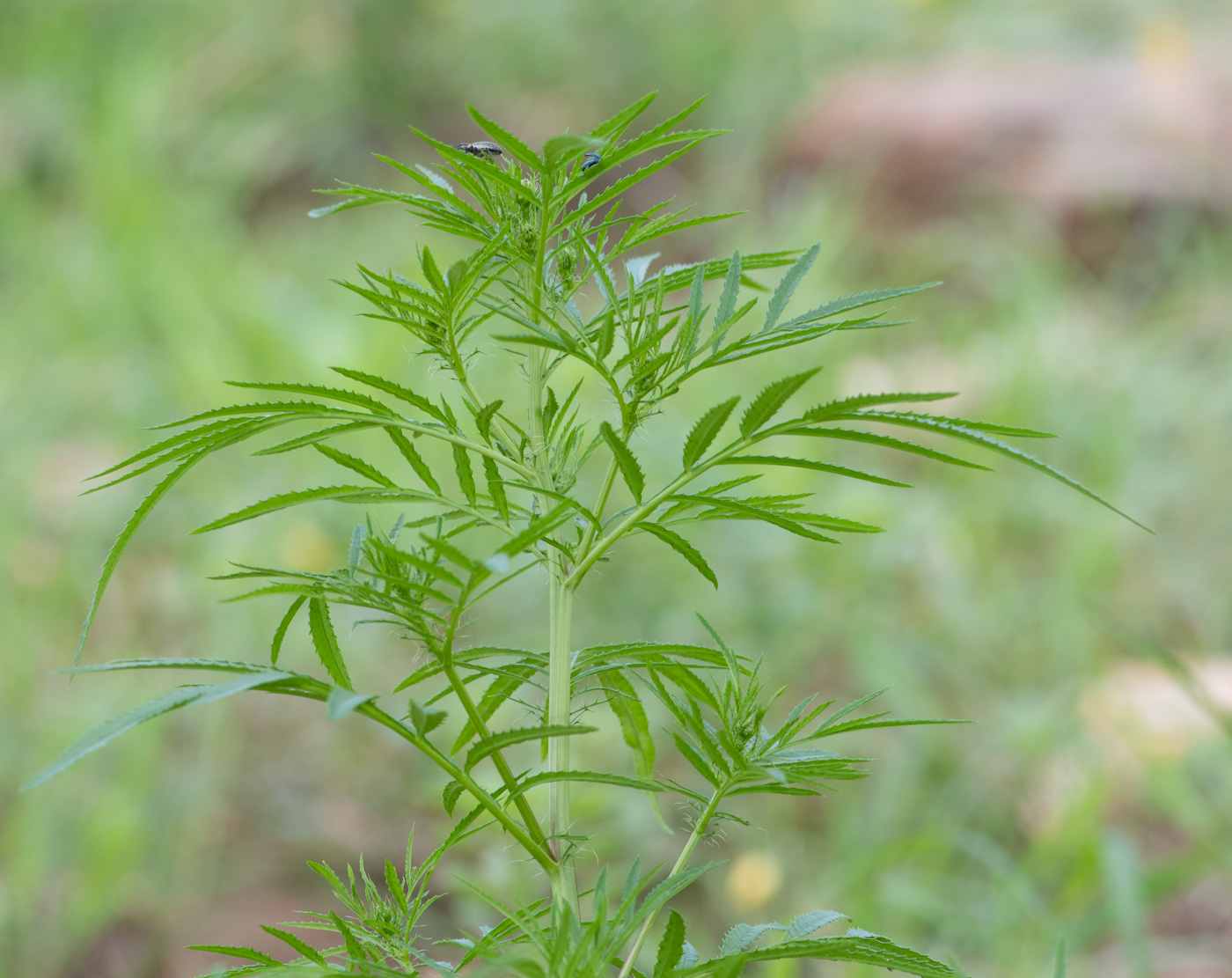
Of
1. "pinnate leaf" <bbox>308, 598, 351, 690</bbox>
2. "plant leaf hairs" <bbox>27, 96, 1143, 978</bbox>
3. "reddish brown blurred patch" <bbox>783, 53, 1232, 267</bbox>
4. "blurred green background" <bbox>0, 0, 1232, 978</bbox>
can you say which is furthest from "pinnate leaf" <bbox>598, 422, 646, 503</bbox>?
"reddish brown blurred patch" <bbox>783, 53, 1232, 267</bbox>

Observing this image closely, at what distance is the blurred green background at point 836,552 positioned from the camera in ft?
5.10

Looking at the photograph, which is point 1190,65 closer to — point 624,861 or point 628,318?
point 624,861

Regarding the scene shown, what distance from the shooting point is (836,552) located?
6.71 ft

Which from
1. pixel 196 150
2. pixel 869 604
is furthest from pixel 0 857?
pixel 196 150

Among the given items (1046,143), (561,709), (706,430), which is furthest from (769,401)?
(1046,143)

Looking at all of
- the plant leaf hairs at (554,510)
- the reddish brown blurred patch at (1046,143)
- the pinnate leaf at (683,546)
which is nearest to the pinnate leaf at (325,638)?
the plant leaf hairs at (554,510)

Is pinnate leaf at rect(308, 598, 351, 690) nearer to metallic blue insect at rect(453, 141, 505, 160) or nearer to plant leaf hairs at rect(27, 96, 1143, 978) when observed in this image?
plant leaf hairs at rect(27, 96, 1143, 978)

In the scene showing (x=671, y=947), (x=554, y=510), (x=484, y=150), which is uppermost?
(x=484, y=150)

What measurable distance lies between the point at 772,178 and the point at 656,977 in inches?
174

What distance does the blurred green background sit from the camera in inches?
61.2

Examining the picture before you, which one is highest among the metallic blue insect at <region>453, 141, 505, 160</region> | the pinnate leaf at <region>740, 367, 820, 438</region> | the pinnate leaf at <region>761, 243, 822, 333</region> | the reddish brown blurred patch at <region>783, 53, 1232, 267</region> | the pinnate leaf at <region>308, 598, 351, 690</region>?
the reddish brown blurred patch at <region>783, 53, 1232, 267</region>

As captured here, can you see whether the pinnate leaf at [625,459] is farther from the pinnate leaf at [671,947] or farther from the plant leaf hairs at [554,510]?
the pinnate leaf at [671,947]

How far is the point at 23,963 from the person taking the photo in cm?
147

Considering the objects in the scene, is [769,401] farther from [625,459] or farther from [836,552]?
[836,552]
